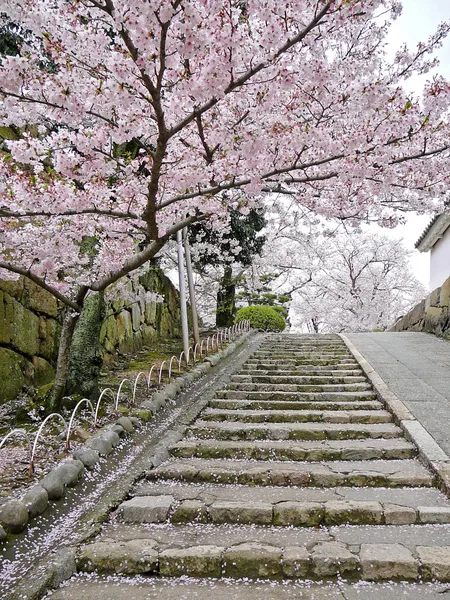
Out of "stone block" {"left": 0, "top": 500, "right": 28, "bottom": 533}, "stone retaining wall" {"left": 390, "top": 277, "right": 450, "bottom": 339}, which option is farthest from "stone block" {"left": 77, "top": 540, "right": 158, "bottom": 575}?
"stone retaining wall" {"left": 390, "top": 277, "right": 450, "bottom": 339}

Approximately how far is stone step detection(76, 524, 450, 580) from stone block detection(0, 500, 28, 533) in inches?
Result: 17.5

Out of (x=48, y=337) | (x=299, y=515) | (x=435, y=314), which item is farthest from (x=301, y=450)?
(x=435, y=314)

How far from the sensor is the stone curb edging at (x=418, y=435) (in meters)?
3.83

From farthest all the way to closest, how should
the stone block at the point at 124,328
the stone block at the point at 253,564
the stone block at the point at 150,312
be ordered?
the stone block at the point at 150,312 → the stone block at the point at 124,328 → the stone block at the point at 253,564

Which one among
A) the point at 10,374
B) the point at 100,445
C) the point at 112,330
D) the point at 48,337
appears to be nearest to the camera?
the point at 100,445

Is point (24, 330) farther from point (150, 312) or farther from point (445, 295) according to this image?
point (445, 295)

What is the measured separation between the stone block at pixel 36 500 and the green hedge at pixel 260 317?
38.3 feet

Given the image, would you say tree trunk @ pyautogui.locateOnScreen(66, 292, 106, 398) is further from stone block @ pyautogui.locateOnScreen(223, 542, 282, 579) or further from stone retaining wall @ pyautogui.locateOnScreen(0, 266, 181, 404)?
stone block @ pyautogui.locateOnScreen(223, 542, 282, 579)

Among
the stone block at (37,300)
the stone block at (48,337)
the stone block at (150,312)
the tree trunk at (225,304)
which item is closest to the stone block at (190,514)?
the stone block at (48,337)

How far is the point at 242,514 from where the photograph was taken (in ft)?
11.4

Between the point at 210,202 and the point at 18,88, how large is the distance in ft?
7.88

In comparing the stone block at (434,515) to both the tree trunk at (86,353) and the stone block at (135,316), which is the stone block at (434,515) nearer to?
the tree trunk at (86,353)

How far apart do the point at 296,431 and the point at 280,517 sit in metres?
1.63

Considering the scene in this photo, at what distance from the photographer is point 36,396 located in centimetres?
615
